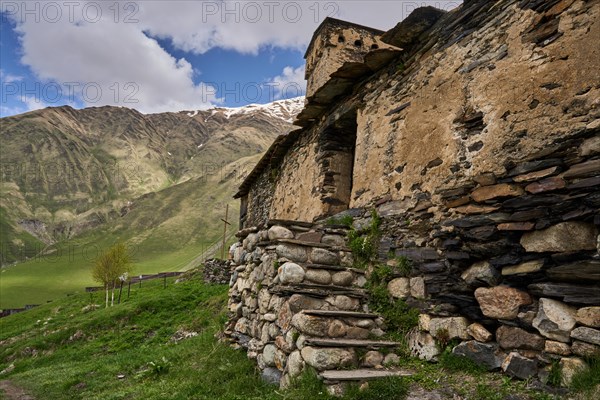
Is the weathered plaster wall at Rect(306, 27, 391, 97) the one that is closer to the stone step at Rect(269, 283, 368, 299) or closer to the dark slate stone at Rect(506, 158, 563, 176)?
the stone step at Rect(269, 283, 368, 299)

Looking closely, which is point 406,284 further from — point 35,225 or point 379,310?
point 35,225

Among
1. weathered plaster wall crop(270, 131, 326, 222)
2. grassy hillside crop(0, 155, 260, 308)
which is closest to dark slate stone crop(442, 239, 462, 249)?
weathered plaster wall crop(270, 131, 326, 222)

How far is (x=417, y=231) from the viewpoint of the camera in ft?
19.3

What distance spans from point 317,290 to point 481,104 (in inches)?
137

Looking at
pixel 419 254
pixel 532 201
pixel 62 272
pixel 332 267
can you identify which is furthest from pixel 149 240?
pixel 532 201

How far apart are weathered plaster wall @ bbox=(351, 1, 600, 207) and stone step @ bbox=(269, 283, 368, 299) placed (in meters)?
1.83

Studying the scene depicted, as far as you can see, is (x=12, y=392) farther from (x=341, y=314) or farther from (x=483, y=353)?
(x=483, y=353)

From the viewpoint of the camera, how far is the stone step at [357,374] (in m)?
4.30

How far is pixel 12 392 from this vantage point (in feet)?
35.2

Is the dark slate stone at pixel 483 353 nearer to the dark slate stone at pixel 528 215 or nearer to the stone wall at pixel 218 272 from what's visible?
the dark slate stone at pixel 528 215

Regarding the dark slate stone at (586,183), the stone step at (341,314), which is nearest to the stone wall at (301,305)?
the stone step at (341,314)

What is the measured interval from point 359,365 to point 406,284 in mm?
1432

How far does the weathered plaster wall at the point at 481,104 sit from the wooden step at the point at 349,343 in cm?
238

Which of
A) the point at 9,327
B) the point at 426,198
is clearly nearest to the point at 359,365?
the point at 426,198
